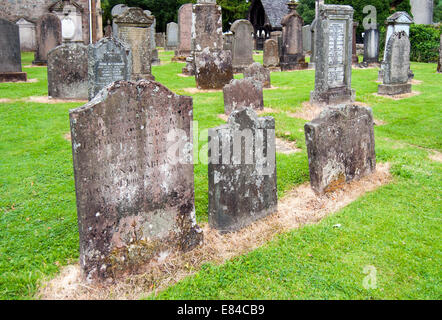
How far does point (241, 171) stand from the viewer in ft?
14.9

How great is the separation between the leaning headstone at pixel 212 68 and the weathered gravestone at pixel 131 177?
9958 mm

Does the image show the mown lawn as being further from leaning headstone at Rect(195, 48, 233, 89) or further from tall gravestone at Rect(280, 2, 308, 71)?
tall gravestone at Rect(280, 2, 308, 71)

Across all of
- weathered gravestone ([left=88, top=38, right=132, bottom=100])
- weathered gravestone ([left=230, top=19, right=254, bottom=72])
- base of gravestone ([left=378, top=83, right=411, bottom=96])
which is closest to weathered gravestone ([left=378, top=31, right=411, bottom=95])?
base of gravestone ([left=378, top=83, right=411, bottom=96])

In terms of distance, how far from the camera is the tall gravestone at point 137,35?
13672 millimetres

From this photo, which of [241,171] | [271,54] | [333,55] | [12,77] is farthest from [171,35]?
[241,171]

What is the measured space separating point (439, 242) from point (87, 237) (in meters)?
3.55

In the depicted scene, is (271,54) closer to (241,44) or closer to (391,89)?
(241,44)

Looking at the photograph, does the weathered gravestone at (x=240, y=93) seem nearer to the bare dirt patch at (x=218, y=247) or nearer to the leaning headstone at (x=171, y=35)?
the bare dirt patch at (x=218, y=247)

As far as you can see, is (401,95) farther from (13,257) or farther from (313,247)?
(13,257)

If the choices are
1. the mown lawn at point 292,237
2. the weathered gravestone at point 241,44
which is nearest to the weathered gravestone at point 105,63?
the mown lawn at point 292,237

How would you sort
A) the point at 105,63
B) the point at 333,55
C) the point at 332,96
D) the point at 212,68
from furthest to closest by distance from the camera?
the point at 212,68, the point at 332,96, the point at 333,55, the point at 105,63

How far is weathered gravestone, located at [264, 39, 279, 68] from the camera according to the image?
19.1 metres

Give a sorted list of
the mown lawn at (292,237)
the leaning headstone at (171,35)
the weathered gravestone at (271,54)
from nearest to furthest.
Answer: the mown lawn at (292,237), the weathered gravestone at (271,54), the leaning headstone at (171,35)

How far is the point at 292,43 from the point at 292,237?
17.1m
